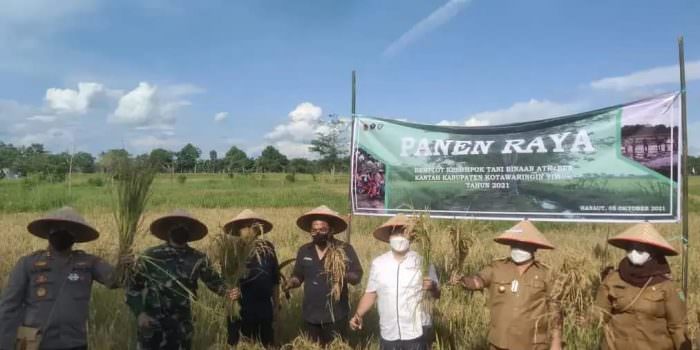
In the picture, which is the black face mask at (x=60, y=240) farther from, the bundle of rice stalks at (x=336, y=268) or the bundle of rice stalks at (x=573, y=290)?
the bundle of rice stalks at (x=573, y=290)

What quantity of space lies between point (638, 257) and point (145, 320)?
Answer: 3573 mm

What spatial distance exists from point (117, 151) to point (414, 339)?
8.03 feet

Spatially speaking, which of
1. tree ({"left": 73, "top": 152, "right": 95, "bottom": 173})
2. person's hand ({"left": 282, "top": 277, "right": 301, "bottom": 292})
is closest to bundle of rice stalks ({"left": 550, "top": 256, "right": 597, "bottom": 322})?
person's hand ({"left": 282, "top": 277, "right": 301, "bottom": 292})

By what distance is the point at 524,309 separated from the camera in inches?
133

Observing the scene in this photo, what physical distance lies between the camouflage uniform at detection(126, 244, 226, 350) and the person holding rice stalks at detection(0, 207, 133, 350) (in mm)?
210

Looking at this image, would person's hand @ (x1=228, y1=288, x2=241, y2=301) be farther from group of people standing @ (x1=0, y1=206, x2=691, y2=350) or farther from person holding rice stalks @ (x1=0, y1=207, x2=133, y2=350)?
person holding rice stalks @ (x1=0, y1=207, x2=133, y2=350)

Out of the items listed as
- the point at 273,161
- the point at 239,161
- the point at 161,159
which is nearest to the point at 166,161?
the point at 161,159

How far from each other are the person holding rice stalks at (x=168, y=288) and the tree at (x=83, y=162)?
0.65 meters

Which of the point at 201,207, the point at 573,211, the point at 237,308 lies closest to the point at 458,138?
the point at 573,211

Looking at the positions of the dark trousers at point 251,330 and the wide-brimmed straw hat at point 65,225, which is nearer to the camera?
the wide-brimmed straw hat at point 65,225

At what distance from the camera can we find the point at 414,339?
141 inches

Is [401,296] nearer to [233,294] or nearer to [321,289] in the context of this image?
[321,289]

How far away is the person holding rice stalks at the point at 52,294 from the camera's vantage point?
3.20 metres

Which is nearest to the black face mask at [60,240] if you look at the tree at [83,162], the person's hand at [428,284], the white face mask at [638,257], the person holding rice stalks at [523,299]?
the tree at [83,162]
